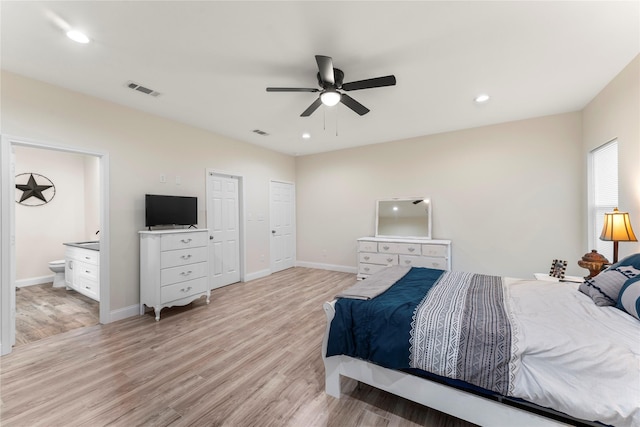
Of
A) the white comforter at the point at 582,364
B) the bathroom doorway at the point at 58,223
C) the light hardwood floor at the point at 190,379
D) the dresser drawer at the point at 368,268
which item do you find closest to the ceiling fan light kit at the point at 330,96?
the white comforter at the point at 582,364

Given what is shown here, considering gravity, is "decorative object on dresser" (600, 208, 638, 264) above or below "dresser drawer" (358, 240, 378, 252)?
above

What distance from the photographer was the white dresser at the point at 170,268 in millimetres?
3238

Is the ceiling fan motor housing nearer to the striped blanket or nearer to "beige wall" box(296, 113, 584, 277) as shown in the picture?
the striped blanket

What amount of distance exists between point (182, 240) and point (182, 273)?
445mm

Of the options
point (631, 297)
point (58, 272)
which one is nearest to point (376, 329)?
point (631, 297)

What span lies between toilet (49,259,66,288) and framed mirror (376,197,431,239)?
586 centimetres

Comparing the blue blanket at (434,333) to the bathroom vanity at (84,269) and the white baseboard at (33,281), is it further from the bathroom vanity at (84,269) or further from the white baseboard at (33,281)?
the white baseboard at (33,281)

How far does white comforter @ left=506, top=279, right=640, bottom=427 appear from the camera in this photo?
1.11 meters

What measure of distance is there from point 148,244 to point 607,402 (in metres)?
4.11

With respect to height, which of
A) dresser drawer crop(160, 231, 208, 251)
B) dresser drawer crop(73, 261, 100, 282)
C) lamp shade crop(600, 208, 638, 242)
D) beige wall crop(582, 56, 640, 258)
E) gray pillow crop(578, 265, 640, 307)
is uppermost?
beige wall crop(582, 56, 640, 258)

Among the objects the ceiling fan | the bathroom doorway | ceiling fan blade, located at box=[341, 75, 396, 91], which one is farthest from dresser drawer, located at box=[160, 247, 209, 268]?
ceiling fan blade, located at box=[341, 75, 396, 91]

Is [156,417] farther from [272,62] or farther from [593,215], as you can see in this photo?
[593,215]

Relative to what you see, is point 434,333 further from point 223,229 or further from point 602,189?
point 223,229

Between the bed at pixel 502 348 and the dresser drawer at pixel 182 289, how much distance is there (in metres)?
2.47
